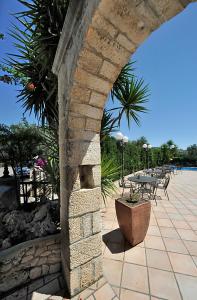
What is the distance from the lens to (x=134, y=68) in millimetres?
3230

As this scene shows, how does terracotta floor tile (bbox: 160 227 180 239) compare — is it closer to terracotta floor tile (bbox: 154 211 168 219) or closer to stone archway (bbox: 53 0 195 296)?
terracotta floor tile (bbox: 154 211 168 219)

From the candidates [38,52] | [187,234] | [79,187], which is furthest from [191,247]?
[38,52]

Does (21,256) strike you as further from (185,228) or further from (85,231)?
(185,228)

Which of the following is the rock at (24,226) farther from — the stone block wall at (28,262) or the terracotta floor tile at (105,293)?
the terracotta floor tile at (105,293)

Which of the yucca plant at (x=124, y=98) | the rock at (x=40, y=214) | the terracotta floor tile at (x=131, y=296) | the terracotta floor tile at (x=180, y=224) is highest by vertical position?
the yucca plant at (x=124, y=98)

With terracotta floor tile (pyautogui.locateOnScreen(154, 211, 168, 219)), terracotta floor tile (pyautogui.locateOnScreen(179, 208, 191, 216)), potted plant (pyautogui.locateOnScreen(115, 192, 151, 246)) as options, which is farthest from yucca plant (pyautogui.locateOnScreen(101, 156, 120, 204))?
terracotta floor tile (pyautogui.locateOnScreen(179, 208, 191, 216))

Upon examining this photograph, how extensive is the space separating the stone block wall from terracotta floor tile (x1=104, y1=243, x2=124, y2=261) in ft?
2.36

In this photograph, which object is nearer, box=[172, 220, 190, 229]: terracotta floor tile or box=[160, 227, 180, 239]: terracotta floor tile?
box=[160, 227, 180, 239]: terracotta floor tile

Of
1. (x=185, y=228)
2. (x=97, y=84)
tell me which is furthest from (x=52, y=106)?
(x=185, y=228)

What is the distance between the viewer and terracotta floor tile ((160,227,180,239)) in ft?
8.80

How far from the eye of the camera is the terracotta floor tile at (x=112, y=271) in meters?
Answer: 1.79

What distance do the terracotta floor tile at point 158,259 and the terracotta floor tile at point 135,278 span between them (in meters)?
0.17

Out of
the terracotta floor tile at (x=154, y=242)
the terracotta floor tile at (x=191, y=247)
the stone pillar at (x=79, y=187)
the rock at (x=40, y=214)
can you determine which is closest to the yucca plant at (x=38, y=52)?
the stone pillar at (x=79, y=187)

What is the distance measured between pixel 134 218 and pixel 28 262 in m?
1.51
